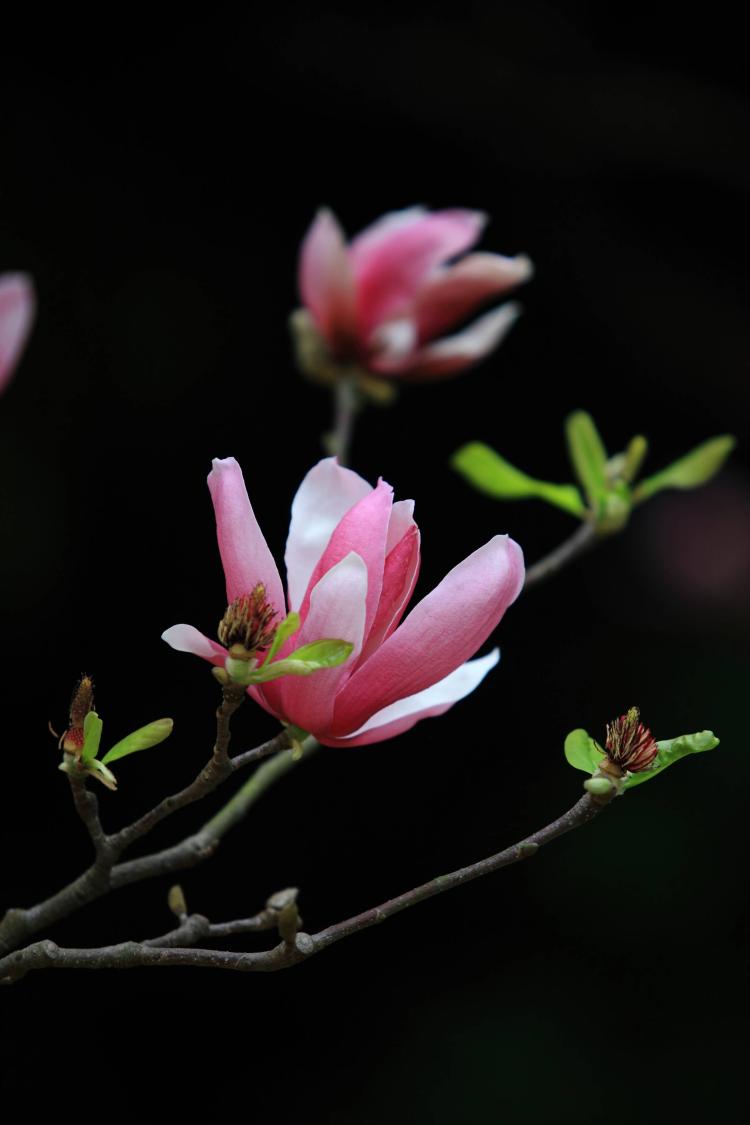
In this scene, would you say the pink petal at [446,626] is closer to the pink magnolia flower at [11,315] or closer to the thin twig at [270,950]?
the thin twig at [270,950]

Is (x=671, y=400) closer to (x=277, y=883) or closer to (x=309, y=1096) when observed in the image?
(x=277, y=883)

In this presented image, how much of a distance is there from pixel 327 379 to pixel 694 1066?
1130mm

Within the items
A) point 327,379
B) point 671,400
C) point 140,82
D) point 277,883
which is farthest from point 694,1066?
point 140,82

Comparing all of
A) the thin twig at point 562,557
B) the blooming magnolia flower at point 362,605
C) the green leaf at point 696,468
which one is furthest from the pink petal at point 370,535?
the green leaf at point 696,468

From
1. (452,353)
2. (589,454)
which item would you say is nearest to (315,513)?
(589,454)

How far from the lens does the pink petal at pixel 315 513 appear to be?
51 centimetres

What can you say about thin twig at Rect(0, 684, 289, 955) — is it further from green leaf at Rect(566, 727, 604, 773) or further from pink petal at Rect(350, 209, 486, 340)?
pink petal at Rect(350, 209, 486, 340)

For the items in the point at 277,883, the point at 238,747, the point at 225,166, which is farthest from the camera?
the point at 225,166

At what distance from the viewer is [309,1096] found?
167 centimetres

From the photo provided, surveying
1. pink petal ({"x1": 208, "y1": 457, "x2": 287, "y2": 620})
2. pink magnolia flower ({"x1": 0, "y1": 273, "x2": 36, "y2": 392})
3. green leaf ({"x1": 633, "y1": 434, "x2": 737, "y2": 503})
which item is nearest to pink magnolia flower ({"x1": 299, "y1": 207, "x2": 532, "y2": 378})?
green leaf ({"x1": 633, "y1": 434, "x2": 737, "y2": 503})

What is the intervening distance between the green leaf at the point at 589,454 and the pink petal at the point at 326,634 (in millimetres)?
287

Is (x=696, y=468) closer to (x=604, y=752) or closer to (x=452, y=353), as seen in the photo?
(x=452, y=353)

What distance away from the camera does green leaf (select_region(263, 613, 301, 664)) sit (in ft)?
1.47

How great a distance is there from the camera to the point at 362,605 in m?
0.46
